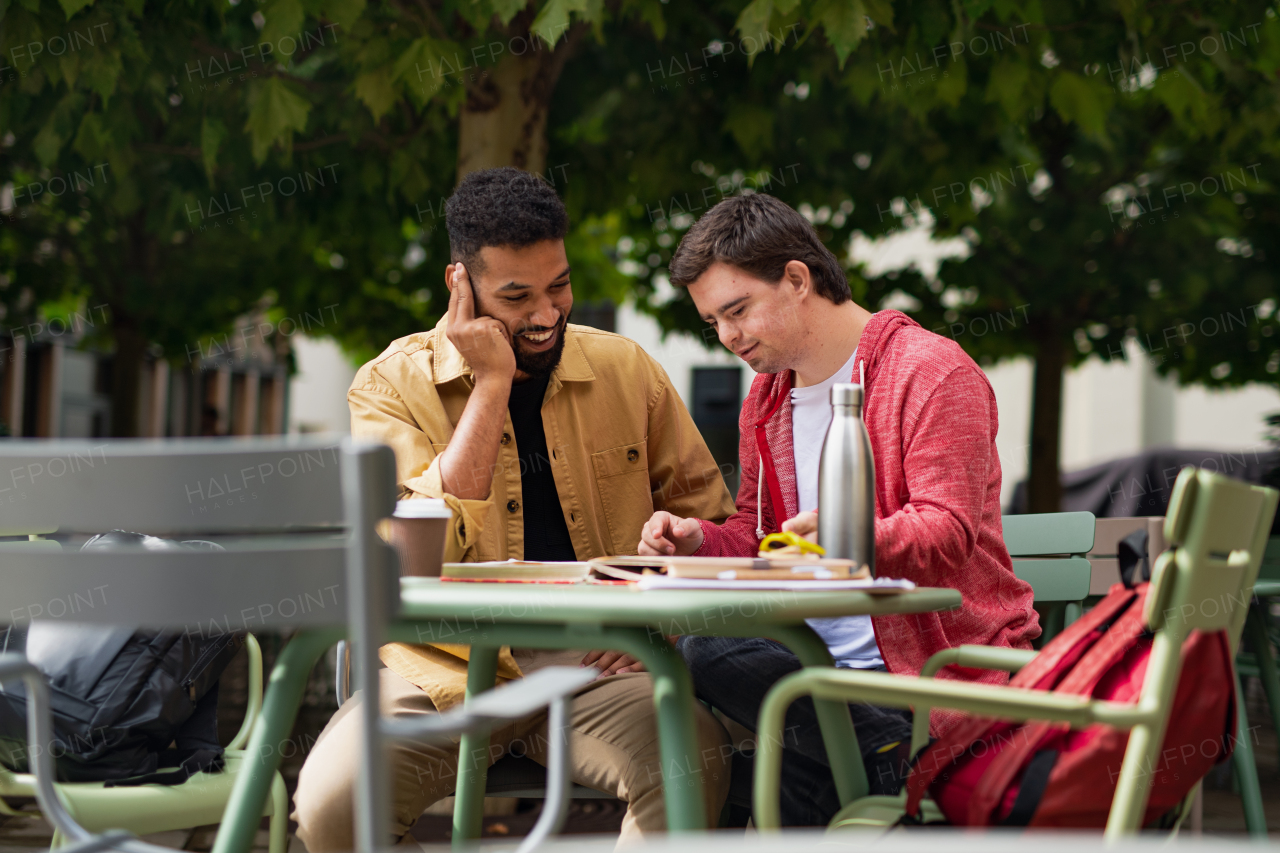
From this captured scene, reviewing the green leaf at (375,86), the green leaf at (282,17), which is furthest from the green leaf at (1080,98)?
the green leaf at (282,17)

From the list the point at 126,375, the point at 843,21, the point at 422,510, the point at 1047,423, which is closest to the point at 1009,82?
the point at 843,21

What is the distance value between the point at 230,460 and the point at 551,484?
5.10 feet

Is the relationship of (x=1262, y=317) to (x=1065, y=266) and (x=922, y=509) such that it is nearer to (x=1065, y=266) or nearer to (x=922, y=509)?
(x=1065, y=266)

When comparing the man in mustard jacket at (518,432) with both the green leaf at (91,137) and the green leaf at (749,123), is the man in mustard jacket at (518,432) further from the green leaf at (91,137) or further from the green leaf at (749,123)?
the green leaf at (749,123)

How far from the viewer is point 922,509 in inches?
80.7

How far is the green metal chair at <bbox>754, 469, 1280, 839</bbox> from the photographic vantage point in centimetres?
137

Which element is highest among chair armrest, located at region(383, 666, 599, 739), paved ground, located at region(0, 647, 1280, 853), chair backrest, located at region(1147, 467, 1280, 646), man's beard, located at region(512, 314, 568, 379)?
man's beard, located at region(512, 314, 568, 379)

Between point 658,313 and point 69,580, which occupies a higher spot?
point 658,313

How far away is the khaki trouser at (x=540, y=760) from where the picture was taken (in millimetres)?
1979

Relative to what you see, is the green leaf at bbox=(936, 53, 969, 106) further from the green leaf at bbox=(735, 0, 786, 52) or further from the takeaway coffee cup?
the takeaway coffee cup

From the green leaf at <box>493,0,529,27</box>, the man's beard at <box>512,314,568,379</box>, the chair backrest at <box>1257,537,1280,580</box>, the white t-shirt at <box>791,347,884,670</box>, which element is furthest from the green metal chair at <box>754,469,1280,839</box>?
the chair backrest at <box>1257,537,1280,580</box>

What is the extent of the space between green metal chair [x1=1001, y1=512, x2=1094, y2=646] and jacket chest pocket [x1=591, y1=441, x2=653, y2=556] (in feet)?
2.80

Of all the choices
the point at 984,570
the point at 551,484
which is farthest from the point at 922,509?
the point at 551,484

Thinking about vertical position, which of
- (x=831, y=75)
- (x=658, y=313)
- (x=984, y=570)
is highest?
(x=831, y=75)
